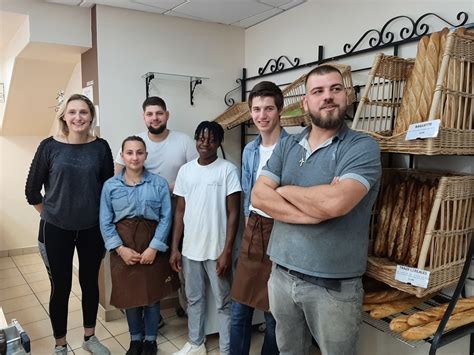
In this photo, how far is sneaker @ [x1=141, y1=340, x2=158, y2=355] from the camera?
211 cm

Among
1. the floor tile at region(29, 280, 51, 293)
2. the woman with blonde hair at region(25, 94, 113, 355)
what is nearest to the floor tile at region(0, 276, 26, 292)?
the floor tile at region(29, 280, 51, 293)

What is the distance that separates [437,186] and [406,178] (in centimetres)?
18

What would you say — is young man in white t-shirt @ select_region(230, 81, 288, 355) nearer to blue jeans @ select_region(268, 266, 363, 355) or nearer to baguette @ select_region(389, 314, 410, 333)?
blue jeans @ select_region(268, 266, 363, 355)

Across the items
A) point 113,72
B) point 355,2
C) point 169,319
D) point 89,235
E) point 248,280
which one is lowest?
point 169,319

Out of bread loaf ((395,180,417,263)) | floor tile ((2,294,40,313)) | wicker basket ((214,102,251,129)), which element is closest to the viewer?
bread loaf ((395,180,417,263))

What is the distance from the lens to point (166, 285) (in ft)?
6.80

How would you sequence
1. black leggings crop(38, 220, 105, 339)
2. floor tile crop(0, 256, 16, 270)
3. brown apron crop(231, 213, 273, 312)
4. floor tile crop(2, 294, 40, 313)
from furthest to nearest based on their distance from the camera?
floor tile crop(0, 256, 16, 270), floor tile crop(2, 294, 40, 313), black leggings crop(38, 220, 105, 339), brown apron crop(231, 213, 273, 312)

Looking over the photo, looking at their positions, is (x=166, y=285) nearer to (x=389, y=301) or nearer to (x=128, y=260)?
(x=128, y=260)

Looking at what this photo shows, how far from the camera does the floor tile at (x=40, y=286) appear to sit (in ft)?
10.3

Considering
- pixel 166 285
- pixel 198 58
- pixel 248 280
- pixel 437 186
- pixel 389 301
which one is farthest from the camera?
pixel 198 58

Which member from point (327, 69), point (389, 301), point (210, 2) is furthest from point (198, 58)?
point (389, 301)

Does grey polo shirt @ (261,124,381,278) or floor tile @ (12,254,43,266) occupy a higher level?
grey polo shirt @ (261,124,381,278)

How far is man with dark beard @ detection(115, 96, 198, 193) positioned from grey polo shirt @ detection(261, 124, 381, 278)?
115 centimetres

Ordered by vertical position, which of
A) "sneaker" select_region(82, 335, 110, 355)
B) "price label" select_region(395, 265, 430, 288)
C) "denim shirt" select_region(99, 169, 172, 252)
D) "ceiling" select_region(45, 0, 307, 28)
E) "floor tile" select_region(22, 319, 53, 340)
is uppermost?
"ceiling" select_region(45, 0, 307, 28)
